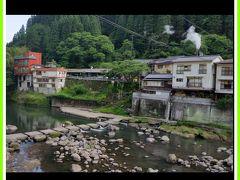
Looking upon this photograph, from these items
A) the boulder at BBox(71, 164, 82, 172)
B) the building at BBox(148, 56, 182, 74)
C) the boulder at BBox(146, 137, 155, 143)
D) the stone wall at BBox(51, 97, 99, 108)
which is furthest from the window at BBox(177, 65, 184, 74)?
the boulder at BBox(71, 164, 82, 172)

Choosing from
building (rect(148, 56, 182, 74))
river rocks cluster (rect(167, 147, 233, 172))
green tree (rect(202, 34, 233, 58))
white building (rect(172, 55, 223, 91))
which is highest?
green tree (rect(202, 34, 233, 58))

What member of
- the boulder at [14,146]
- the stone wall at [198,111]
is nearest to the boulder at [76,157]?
the boulder at [14,146]

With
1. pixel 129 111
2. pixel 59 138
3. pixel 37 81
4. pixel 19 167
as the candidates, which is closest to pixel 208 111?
pixel 129 111

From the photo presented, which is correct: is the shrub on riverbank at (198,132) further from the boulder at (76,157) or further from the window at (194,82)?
the boulder at (76,157)

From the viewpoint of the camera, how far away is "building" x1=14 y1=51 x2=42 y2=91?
2433 centimetres

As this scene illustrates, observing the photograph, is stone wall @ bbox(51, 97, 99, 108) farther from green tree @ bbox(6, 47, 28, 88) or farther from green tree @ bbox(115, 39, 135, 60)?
green tree @ bbox(115, 39, 135, 60)

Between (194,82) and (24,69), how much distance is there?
17.8m

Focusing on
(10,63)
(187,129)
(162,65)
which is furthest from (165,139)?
(10,63)

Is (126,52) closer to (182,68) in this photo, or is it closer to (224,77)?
(182,68)

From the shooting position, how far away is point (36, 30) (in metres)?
31.6

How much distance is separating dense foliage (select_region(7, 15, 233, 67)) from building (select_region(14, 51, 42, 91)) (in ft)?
11.6

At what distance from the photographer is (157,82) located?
16938mm

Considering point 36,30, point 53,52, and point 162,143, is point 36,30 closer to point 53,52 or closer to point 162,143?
point 53,52

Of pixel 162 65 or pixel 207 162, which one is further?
pixel 162 65
